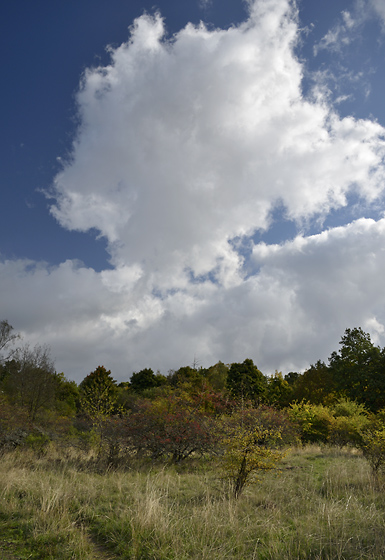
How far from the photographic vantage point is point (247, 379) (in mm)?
37875

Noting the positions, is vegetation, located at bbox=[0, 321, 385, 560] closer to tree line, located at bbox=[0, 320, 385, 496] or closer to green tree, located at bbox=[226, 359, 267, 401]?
tree line, located at bbox=[0, 320, 385, 496]

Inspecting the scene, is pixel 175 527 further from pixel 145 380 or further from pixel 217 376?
pixel 145 380

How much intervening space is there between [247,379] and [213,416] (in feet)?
77.6

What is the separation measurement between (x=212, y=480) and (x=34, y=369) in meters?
19.4

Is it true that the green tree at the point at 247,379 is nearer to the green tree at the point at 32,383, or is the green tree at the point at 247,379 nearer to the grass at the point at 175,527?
the green tree at the point at 32,383

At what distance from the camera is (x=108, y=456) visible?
11281mm

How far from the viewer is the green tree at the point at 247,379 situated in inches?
1471

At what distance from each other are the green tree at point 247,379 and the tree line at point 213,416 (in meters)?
0.11

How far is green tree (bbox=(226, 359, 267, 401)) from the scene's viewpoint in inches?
1471

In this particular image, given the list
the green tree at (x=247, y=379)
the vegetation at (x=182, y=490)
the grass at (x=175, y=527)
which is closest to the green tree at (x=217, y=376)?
the green tree at (x=247, y=379)

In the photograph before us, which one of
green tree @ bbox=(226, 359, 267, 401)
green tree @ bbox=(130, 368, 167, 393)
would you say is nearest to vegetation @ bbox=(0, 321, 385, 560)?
green tree @ bbox=(226, 359, 267, 401)

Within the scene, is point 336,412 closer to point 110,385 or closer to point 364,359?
point 364,359

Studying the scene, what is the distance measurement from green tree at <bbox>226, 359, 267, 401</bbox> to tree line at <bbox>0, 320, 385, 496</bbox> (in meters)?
0.11

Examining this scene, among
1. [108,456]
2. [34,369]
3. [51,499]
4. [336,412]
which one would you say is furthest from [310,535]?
[34,369]
